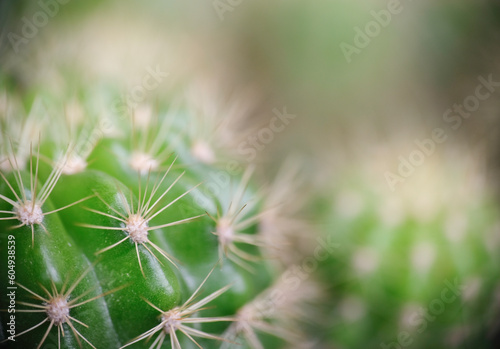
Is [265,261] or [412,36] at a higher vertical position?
[412,36]

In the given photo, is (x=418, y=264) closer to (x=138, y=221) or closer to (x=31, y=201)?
(x=138, y=221)

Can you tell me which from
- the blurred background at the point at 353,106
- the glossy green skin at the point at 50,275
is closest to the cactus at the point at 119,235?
the glossy green skin at the point at 50,275

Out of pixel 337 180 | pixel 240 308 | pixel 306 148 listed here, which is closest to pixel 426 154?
pixel 337 180

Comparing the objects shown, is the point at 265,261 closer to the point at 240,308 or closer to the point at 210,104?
the point at 240,308

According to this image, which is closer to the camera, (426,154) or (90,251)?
(90,251)

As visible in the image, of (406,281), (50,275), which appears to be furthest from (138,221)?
(406,281)

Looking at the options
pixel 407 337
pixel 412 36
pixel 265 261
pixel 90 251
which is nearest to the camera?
pixel 90 251

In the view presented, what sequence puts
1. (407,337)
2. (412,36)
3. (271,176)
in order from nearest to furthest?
(407,337), (271,176), (412,36)

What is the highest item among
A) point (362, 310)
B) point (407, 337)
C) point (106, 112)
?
point (106, 112)

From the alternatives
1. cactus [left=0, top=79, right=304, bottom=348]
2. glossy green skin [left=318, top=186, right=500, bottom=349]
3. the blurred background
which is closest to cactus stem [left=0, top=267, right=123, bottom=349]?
cactus [left=0, top=79, right=304, bottom=348]
